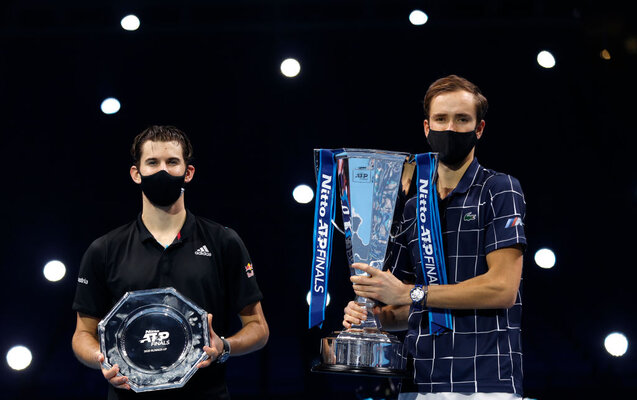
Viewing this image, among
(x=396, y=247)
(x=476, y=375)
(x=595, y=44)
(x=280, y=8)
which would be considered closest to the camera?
(x=476, y=375)

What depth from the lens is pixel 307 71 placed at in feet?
12.0

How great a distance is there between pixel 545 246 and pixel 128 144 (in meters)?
2.27

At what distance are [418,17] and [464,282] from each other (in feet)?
6.96

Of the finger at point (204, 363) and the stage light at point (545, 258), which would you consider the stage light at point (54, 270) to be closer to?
the finger at point (204, 363)

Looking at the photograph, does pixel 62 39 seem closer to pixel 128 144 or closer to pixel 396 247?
pixel 128 144

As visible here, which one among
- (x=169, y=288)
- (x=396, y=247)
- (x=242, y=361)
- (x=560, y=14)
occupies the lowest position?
(x=242, y=361)

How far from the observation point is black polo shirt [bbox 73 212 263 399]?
6.67 ft

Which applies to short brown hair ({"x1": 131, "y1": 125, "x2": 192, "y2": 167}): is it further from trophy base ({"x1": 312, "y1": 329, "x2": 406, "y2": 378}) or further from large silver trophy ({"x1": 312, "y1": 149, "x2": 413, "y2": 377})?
trophy base ({"x1": 312, "y1": 329, "x2": 406, "y2": 378})

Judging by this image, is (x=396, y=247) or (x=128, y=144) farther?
(x=128, y=144)

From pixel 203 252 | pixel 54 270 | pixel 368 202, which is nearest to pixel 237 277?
pixel 203 252

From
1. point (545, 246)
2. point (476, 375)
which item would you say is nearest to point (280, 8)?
point (545, 246)

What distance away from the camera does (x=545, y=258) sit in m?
3.50

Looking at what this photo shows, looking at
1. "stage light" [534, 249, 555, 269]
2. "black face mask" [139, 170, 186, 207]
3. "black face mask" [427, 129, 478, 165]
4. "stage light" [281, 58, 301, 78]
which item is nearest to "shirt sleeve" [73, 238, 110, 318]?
"black face mask" [139, 170, 186, 207]

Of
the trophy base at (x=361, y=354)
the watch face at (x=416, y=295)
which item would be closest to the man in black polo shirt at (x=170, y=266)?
the trophy base at (x=361, y=354)
